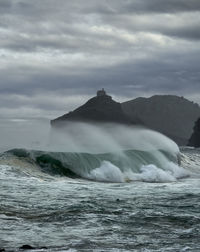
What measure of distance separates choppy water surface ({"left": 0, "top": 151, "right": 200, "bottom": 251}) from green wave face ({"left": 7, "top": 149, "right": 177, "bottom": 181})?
26.3ft

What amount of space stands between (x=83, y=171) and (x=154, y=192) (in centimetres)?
1044

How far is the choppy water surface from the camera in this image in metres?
12.5

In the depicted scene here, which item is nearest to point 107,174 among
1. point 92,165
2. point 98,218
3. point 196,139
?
point 92,165

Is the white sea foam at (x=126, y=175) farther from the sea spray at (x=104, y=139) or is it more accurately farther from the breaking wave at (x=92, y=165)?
the sea spray at (x=104, y=139)

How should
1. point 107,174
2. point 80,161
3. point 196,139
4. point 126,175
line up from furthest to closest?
1. point 196,139
2. point 80,161
3. point 126,175
4. point 107,174

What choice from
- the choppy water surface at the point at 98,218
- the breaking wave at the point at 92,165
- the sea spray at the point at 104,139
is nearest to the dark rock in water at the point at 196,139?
the sea spray at the point at 104,139

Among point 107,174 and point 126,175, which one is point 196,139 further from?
point 107,174

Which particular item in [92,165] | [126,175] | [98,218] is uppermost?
[92,165]

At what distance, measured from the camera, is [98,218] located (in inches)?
611

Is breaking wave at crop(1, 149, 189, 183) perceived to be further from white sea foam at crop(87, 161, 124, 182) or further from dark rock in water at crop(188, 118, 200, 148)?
dark rock in water at crop(188, 118, 200, 148)

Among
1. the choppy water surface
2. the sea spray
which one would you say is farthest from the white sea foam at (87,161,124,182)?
the choppy water surface

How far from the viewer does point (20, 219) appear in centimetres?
1530

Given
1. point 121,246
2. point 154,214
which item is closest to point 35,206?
point 154,214

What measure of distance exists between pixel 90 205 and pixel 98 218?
2104 millimetres
